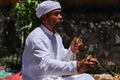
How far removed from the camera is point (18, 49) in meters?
10.5

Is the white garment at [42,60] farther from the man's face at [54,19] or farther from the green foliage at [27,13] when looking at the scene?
the green foliage at [27,13]

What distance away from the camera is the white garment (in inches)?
197

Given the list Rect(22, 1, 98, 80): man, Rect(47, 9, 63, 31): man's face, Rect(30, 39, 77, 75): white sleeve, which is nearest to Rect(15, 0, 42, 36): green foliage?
Rect(22, 1, 98, 80): man

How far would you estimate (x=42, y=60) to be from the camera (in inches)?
199

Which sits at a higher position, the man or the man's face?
the man's face

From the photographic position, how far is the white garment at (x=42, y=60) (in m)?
5.00

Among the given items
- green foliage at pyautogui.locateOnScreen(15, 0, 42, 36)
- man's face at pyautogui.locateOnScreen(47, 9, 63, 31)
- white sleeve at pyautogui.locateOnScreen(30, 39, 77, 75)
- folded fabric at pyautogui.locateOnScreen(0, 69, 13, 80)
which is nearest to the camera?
white sleeve at pyautogui.locateOnScreen(30, 39, 77, 75)

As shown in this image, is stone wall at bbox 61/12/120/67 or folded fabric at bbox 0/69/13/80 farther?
stone wall at bbox 61/12/120/67

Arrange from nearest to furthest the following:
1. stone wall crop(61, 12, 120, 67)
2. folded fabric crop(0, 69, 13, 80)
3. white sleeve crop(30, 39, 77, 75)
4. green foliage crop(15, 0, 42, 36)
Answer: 1. white sleeve crop(30, 39, 77, 75)
2. green foliage crop(15, 0, 42, 36)
3. folded fabric crop(0, 69, 13, 80)
4. stone wall crop(61, 12, 120, 67)

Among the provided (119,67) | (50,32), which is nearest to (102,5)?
(119,67)

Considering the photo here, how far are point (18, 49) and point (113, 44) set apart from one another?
2107 mm

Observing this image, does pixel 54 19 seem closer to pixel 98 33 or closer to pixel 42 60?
pixel 42 60

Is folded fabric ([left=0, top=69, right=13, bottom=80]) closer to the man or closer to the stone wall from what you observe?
the stone wall

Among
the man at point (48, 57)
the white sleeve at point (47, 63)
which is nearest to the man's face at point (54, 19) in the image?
the man at point (48, 57)
